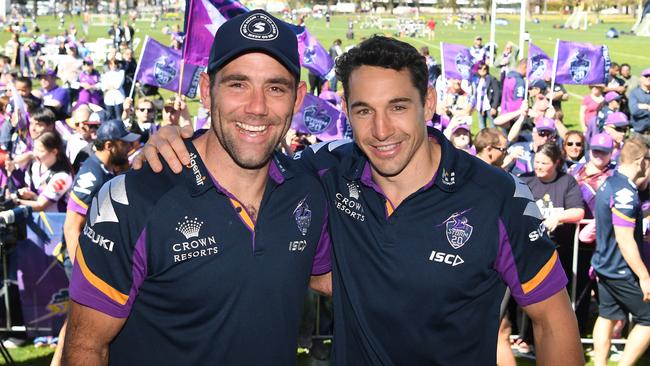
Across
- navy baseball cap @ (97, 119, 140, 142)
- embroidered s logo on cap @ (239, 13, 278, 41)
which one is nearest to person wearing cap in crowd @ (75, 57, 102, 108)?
navy baseball cap @ (97, 119, 140, 142)

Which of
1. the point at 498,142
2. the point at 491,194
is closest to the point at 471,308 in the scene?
the point at 491,194

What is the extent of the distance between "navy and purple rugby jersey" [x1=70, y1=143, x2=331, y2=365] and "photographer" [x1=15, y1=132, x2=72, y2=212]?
4371 mm

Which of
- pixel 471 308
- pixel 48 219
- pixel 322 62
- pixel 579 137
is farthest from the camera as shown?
pixel 322 62

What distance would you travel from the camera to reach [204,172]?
2965 mm

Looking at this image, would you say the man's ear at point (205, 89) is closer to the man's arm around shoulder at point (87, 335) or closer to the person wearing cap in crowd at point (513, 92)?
the man's arm around shoulder at point (87, 335)

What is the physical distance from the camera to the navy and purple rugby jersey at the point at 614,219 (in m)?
5.83

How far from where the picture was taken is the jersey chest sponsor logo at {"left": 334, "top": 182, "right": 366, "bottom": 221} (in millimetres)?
3318

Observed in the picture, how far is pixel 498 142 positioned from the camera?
702 centimetres

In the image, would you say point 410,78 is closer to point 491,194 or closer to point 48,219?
point 491,194

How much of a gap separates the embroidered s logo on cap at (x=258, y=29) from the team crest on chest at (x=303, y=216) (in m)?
0.70

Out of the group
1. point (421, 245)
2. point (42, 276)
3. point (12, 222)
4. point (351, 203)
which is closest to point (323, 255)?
point (351, 203)

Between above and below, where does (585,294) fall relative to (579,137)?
below

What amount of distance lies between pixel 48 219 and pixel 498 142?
13.5 ft

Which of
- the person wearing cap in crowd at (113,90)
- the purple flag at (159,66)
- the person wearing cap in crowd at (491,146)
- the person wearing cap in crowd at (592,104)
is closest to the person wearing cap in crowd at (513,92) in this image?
the person wearing cap in crowd at (592,104)
